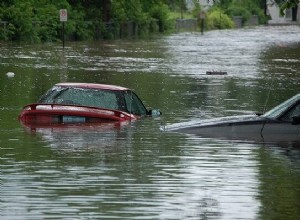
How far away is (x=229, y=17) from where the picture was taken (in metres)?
136

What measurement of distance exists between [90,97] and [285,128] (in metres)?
5.48

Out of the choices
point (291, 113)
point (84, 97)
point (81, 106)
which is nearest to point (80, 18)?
point (84, 97)

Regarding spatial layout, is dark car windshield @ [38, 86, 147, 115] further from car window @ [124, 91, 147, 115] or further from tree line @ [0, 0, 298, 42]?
tree line @ [0, 0, 298, 42]

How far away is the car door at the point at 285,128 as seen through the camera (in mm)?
18594

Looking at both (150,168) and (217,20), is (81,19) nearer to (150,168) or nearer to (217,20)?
(217,20)

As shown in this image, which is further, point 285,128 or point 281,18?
point 281,18

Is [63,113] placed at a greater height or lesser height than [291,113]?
lesser

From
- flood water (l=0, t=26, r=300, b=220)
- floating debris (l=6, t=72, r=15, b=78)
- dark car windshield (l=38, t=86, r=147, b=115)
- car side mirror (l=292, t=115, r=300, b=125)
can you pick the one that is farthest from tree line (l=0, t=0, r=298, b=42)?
car side mirror (l=292, t=115, r=300, b=125)

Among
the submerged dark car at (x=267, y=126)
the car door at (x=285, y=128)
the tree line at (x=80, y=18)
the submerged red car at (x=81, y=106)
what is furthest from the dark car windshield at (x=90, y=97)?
the tree line at (x=80, y=18)

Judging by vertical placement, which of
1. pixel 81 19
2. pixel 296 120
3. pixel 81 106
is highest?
pixel 296 120

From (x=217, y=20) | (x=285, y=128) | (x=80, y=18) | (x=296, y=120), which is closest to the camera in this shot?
(x=296, y=120)

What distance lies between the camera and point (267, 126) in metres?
18.8

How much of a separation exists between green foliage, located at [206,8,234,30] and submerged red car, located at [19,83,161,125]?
99476 millimetres

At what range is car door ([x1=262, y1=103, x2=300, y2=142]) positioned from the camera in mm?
18594
